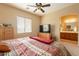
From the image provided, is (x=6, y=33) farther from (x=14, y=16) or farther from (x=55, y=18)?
(x=55, y=18)

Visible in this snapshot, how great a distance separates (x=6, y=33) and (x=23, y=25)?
34cm

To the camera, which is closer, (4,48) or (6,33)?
(4,48)

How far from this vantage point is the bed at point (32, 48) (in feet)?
4.78

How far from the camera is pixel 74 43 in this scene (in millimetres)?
1577

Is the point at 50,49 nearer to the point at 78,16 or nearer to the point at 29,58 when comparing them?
the point at 29,58

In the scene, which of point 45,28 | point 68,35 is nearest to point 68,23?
point 68,35

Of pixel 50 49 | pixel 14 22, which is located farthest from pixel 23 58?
pixel 14 22

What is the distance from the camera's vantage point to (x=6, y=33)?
1594 mm

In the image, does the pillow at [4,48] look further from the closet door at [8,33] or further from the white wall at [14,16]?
the white wall at [14,16]

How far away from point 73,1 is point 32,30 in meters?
0.90

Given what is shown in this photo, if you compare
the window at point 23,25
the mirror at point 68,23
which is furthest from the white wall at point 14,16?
the mirror at point 68,23

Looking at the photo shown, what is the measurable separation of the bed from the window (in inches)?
6.5

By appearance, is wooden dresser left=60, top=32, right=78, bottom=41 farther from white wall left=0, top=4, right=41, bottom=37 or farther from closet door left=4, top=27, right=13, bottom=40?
closet door left=4, top=27, right=13, bottom=40

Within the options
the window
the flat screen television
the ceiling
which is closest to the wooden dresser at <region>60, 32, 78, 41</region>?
the flat screen television
